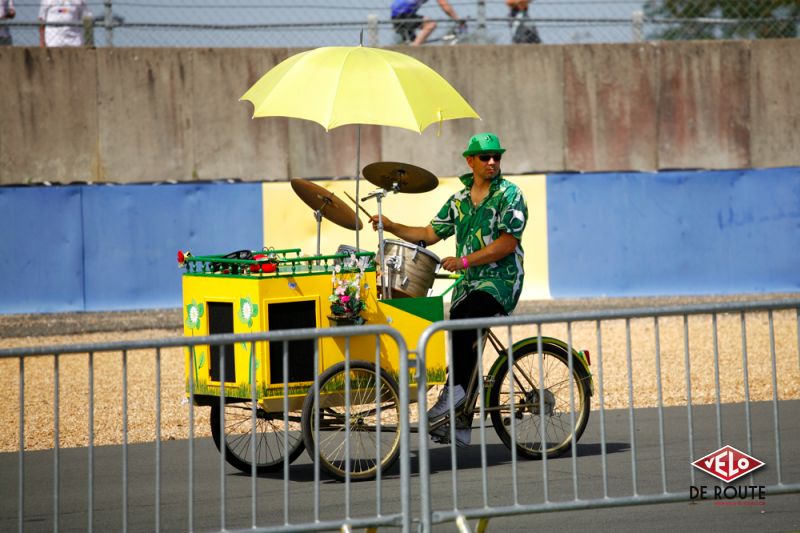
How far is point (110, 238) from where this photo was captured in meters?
15.2

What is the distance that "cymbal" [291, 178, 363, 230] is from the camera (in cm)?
750

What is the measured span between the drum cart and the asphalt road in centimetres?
30

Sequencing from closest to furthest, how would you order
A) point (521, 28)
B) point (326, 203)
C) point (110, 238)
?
point (326, 203) → point (110, 238) → point (521, 28)

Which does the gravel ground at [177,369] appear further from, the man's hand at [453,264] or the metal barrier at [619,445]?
the man's hand at [453,264]

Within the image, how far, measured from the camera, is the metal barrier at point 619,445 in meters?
5.42

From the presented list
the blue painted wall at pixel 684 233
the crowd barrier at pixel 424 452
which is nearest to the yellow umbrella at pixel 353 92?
the crowd barrier at pixel 424 452

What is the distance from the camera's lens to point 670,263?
1611cm

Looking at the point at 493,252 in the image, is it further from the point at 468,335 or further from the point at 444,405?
the point at 444,405

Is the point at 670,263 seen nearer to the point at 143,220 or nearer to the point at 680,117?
→ the point at 680,117

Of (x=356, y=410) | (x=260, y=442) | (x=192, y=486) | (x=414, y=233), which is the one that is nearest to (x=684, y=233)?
(x=414, y=233)

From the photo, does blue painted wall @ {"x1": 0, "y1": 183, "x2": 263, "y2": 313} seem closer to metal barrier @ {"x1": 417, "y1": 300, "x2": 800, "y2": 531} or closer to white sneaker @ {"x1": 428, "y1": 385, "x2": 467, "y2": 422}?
metal barrier @ {"x1": 417, "y1": 300, "x2": 800, "y2": 531}

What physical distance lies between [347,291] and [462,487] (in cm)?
128

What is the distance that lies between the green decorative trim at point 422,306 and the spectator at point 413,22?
952cm

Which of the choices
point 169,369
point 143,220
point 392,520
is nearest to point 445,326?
point 392,520
